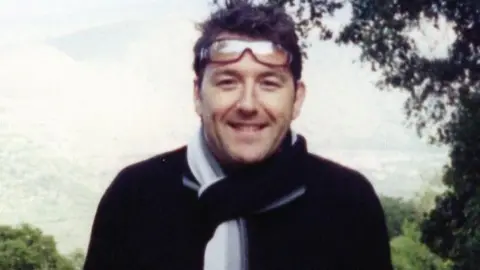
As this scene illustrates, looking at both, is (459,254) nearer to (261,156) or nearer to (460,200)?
(460,200)

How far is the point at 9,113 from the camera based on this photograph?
3000 millimetres

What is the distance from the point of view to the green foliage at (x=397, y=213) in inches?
121

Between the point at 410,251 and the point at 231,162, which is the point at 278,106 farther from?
the point at 410,251

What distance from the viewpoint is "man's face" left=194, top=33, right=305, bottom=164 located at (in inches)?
55.1

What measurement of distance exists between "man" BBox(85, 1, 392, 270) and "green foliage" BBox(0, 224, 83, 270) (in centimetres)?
146

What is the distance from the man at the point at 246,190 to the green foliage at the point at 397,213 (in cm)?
151

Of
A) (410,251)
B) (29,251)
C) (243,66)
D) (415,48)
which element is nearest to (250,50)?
(243,66)

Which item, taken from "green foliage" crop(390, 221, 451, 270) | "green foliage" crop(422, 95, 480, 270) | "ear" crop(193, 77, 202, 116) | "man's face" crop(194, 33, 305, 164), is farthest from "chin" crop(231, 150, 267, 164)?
"green foliage" crop(422, 95, 480, 270)

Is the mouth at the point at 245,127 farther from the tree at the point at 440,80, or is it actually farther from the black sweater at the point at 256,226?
the tree at the point at 440,80

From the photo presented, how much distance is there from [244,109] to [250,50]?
0.10 metres

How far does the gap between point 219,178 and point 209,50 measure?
0.21 meters

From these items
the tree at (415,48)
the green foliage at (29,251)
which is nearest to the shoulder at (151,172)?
the green foliage at (29,251)

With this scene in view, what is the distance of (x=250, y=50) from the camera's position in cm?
140

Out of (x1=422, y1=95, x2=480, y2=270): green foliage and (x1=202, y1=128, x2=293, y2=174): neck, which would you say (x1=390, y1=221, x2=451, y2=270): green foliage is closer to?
(x1=422, y1=95, x2=480, y2=270): green foliage
